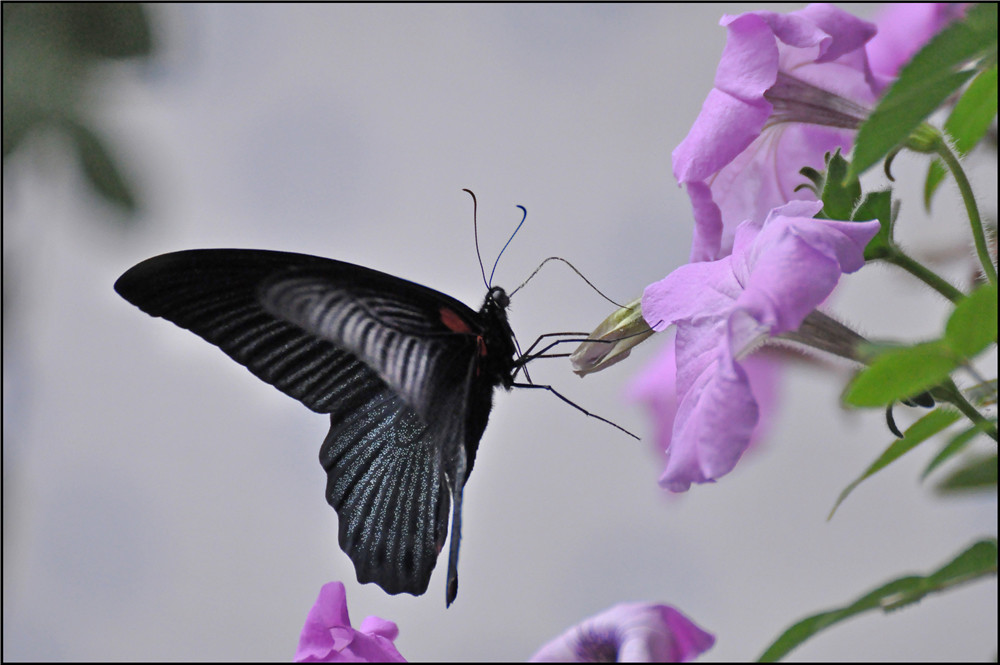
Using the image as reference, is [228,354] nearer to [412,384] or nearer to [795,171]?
[412,384]

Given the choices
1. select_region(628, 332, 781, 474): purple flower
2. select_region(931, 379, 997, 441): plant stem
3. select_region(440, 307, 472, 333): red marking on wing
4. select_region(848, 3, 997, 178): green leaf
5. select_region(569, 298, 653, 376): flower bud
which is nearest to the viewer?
select_region(848, 3, 997, 178): green leaf

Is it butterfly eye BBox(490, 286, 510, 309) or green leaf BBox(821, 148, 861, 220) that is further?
butterfly eye BBox(490, 286, 510, 309)

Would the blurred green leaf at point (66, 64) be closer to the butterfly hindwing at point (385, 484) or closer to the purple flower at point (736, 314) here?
the butterfly hindwing at point (385, 484)

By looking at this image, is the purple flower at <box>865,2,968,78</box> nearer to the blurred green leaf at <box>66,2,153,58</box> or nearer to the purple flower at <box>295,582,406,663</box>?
the purple flower at <box>295,582,406,663</box>

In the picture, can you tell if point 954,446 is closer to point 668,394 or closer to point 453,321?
point 453,321

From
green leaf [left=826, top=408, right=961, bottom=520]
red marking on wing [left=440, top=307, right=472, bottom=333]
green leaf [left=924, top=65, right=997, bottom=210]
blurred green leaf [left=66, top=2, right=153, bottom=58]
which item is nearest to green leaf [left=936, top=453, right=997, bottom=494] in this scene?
green leaf [left=826, top=408, right=961, bottom=520]

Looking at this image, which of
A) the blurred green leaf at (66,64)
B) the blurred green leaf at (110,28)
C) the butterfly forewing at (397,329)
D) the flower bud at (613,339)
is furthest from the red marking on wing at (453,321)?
the blurred green leaf at (110,28)

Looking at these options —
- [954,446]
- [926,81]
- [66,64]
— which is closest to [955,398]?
[954,446]
